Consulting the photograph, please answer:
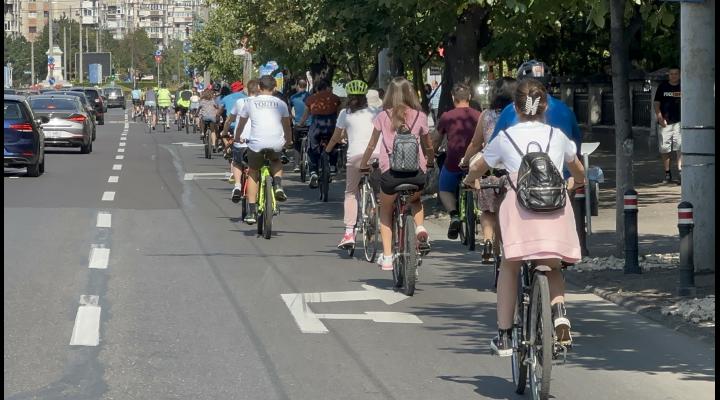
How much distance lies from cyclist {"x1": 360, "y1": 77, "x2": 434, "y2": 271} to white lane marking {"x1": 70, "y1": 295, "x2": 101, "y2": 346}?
94.0 inches

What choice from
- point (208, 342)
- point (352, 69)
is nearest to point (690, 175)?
point (208, 342)

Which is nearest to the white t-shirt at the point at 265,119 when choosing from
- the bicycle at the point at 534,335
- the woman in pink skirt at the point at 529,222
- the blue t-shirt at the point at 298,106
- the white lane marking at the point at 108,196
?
the white lane marking at the point at 108,196

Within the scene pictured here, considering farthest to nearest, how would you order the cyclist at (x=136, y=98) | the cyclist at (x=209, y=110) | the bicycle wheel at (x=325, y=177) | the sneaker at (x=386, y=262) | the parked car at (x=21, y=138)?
the cyclist at (x=136, y=98) → the cyclist at (x=209, y=110) → the parked car at (x=21, y=138) → the bicycle wheel at (x=325, y=177) → the sneaker at (x=386, y=262)

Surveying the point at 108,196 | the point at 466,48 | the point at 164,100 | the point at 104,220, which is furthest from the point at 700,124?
the point at 164,100

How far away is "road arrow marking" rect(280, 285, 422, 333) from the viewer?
10.2 m

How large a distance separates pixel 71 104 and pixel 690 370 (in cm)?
3014

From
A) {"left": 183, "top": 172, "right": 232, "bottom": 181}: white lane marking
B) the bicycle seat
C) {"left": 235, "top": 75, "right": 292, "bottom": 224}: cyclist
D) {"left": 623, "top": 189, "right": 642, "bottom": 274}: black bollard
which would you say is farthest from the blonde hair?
{"left": 183, "top": 172, "right": 232, "bottom": 181}: white lane marking

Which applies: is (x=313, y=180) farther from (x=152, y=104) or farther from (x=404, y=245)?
(x=152, y=104)

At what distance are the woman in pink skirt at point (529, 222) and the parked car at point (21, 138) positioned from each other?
18.9m

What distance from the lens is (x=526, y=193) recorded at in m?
7.42

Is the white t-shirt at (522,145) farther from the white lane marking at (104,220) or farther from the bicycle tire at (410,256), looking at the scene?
the white lane marking at (104,220)

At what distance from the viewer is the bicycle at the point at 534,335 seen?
7.20 m

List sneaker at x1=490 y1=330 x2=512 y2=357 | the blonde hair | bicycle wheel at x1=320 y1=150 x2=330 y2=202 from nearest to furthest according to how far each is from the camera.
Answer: sneaker at x1=490 y1=330 x2=512 y2=357
the blonde hair
bicycle wheel at x1=320 y1=150 x2=330 y2=202

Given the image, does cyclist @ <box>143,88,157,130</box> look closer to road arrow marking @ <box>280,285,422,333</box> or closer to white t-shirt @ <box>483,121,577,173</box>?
road arrow marking @ <box>280,285,422,333</box>
